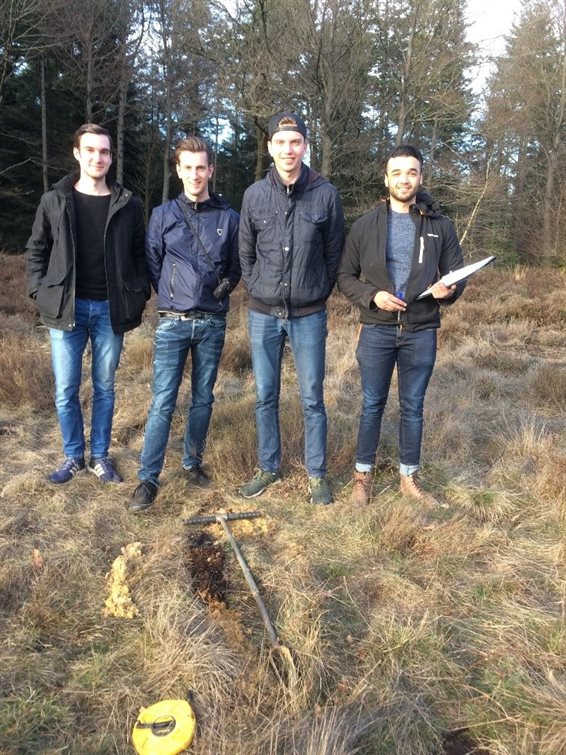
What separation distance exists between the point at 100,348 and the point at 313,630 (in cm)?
239

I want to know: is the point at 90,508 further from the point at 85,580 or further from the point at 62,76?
the point at 62,76

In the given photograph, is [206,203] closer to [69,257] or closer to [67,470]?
[69,257]

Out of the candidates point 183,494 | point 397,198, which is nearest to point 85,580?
point 183,494

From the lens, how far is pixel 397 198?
3.33 m

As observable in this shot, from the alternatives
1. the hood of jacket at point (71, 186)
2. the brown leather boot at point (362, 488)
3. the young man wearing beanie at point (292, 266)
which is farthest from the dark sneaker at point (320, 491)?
the hood of jacket at point (71, 186)

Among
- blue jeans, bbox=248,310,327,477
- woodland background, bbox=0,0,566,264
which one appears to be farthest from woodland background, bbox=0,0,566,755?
woodland background, bbox=0,0,566,264

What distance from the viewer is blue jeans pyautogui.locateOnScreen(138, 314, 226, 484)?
3526mm

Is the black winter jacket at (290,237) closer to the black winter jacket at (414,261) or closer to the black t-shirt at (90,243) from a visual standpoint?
the black winter jacket at (414,261)

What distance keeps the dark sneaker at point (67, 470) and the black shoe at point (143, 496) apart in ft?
1.94

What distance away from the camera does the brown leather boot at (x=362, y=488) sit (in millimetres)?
3648

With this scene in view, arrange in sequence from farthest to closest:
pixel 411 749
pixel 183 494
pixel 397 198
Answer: pixel 183 494 → pixel 397 198 → pixel 411 749

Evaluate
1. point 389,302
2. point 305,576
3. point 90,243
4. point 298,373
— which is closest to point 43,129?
point 90,243

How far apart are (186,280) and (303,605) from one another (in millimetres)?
2048

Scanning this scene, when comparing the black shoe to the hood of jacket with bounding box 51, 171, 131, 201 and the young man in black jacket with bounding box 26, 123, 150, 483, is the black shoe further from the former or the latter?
the hood of jacket with bounding box 51, 171, 131, 201
